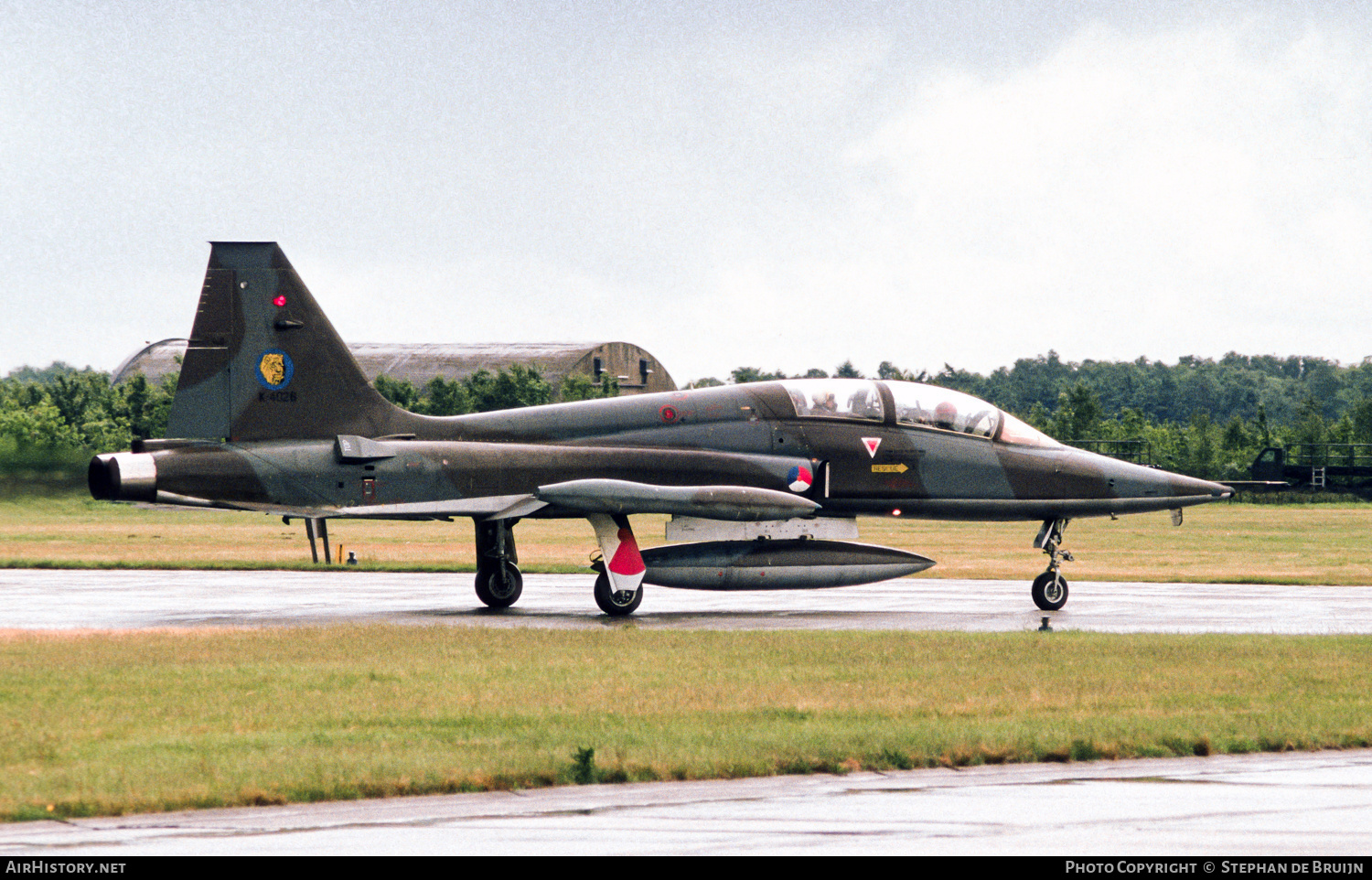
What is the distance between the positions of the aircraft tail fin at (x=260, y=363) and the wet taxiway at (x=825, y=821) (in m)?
12.7

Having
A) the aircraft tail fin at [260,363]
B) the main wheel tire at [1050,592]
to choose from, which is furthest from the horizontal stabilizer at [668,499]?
the main wheel tire at [1050,592]

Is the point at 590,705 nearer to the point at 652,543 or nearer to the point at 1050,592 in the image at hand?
the point at 1050,592

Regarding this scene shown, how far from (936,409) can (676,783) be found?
1456cm

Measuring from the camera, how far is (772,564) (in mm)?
21453

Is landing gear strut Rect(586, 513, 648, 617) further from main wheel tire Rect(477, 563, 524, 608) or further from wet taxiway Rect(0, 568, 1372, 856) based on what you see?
wet taxiway Rect(0, 568, 1372, 856)

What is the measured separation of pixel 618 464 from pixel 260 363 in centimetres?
537

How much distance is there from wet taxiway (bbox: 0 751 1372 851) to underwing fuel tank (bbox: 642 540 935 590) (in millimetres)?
11208

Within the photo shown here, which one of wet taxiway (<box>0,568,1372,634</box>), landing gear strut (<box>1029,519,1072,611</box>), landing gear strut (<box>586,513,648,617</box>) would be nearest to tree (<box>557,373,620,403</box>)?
wet taxiway (<box>0,568,1372,634</box>)

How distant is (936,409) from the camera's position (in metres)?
23.3

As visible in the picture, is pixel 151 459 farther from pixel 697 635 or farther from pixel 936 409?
pixel 936 409

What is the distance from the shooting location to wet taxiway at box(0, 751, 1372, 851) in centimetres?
743

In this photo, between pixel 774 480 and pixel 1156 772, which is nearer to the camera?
pixel 1156 772

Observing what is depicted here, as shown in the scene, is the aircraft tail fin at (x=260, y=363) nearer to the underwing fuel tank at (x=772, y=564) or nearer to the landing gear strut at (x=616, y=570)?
the landing gear strut at (x=616, y=570)
